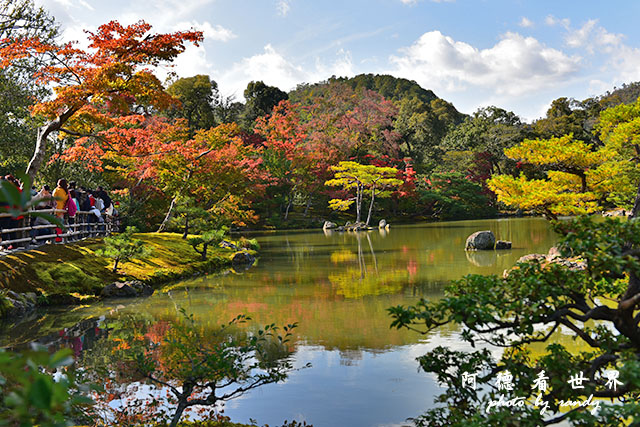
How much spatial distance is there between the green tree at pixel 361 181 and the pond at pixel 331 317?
11861 millimetres

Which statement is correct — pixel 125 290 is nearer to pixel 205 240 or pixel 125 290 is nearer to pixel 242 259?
pixel 205 240

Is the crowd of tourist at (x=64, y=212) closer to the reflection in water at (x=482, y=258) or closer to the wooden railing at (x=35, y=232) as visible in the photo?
the wooden railing at (x=35, y=232)

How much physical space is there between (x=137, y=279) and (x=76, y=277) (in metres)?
1.29

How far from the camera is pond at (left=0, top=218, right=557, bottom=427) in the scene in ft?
13.8

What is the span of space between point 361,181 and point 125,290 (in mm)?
19779

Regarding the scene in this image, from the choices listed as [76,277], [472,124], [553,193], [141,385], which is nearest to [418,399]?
[141,385]

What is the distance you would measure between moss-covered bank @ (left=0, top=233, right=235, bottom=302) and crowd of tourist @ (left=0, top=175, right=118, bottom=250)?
0.38 metres

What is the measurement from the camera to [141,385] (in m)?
4.63

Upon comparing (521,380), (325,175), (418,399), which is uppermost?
(325,175)

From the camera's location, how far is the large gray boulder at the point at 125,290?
30.4 feet

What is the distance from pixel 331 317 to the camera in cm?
726

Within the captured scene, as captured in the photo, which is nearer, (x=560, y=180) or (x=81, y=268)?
(x=81, y=268)

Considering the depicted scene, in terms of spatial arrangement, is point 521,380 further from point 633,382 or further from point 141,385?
point 141,385

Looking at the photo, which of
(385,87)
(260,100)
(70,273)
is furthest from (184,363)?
(385,87)
